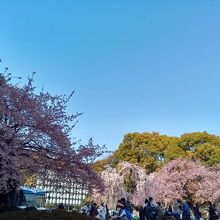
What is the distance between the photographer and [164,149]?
4994 centimetres

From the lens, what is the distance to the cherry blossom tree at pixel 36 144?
1267 centimetres

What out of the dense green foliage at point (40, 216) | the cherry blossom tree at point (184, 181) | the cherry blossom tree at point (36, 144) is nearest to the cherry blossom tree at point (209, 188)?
the cherry blossom tree at point (184, 181)

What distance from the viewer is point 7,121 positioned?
1356 centimetres

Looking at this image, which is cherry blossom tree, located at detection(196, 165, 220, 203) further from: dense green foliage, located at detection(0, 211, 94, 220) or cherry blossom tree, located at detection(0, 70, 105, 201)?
dense green foliage, located at detection(0, 211, 94, 220)

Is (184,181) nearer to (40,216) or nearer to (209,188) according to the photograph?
(209,188)

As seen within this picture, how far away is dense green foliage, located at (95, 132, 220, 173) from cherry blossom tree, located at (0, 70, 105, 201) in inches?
1268

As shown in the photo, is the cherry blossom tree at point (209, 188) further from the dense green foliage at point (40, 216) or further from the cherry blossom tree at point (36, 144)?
the dense green foliage at point (40, 216)

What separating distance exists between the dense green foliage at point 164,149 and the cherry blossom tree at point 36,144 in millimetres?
32200

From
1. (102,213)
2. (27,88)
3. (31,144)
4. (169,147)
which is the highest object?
(169,147)


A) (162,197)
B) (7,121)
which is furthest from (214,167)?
(7,121)

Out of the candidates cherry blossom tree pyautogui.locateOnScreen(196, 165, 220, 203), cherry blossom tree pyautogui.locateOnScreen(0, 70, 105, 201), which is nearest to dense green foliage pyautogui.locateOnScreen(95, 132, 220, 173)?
cherry blossom tree pyautogui.locateOnScreen(196, 165, 220, 203)

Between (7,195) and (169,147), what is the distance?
36039mm

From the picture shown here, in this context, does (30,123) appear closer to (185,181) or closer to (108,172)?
(108,172)

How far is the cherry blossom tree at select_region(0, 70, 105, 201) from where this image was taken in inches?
499
